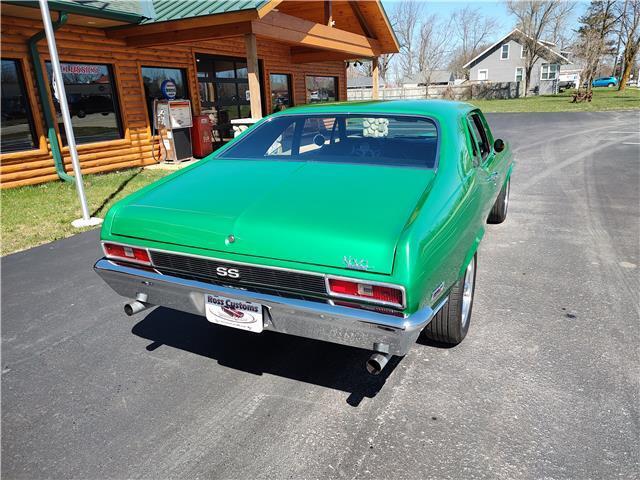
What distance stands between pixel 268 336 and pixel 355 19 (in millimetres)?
14111

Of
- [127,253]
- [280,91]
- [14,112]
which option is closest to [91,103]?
[14,112]

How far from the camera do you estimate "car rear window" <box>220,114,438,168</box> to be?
3266mm

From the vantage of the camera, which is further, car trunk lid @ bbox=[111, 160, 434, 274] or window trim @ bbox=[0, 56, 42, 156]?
window trim @ bbox=[0, 56, 42, 156]

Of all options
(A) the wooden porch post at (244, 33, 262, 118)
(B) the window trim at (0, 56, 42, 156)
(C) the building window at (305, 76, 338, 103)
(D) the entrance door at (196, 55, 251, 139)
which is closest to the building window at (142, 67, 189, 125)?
(D) the entrance door at (196, 55, 251, 139)

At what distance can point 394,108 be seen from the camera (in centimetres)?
345

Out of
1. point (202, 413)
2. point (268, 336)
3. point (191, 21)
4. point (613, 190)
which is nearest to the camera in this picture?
point (202, 413)

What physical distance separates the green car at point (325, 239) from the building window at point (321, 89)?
15.9 metres

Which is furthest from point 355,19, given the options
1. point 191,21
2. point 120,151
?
point 120,151

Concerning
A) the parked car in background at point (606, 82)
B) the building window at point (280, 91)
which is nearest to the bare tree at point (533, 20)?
the parked car in background at point (606, 82)

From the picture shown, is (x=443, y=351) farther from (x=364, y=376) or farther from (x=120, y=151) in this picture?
(x=120, y=151)

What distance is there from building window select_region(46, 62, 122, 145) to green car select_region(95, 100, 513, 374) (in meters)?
7.70

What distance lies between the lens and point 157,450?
2.31 metres

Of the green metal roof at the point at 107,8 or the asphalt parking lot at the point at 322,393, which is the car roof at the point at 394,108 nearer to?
the asphalt parking lot at the point at 322,393

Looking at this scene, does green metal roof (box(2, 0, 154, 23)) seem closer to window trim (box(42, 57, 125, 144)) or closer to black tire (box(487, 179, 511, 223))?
window trim (box(42, 57, 125, 144))
